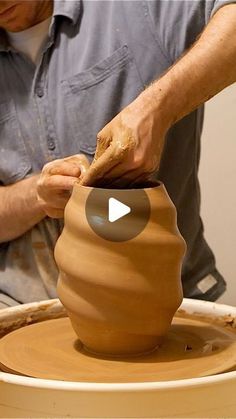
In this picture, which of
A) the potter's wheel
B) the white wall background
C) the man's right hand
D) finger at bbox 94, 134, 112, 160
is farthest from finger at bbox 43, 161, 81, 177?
the white wall background

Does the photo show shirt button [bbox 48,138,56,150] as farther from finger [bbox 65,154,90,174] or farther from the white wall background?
the white wall background

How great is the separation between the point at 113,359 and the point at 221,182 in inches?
60.8

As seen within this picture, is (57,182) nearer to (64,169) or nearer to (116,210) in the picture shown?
(64,169)

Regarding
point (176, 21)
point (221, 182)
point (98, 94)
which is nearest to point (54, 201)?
point (98, 94)

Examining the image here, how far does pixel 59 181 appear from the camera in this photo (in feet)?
3.78

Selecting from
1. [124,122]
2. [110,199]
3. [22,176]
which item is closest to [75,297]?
[110,199]

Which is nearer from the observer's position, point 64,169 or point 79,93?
point 64,169

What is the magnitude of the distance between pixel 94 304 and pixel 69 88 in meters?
0.68

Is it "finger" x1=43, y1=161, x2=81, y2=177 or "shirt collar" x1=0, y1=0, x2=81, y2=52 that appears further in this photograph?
"shirt collar" x1=0, y1=0, x2=81, y2=52

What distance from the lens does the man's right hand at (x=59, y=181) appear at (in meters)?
1.13

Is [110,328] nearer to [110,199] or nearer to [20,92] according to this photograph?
[110,199]

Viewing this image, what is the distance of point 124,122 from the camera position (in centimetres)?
103

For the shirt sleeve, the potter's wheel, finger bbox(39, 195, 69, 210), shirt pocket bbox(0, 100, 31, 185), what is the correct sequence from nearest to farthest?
the potter's wheel
finger bbox(39, 195, 69, 210)
the shirt sleeve
shirt pocket bbox(0, 100, 31, 185)
